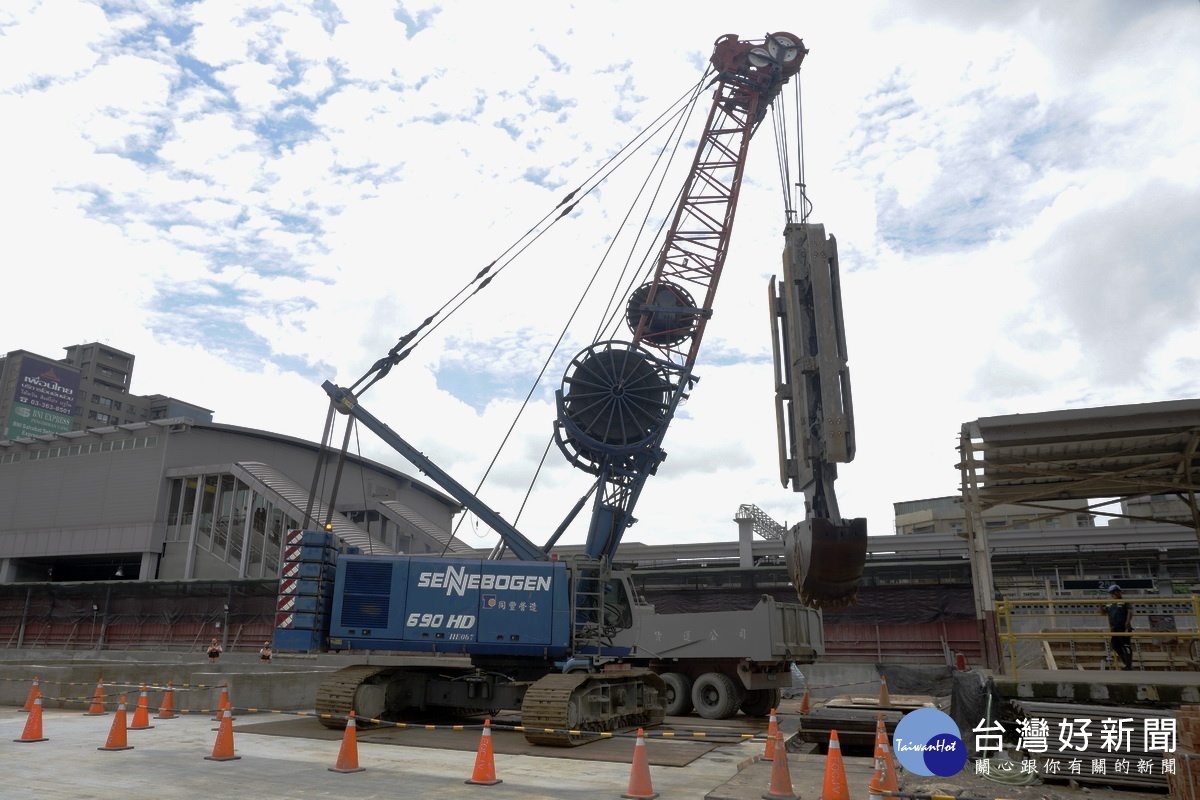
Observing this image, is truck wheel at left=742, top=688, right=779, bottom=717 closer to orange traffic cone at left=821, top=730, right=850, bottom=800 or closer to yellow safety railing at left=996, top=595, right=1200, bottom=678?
yellow safety railing at left=996, top=595, right=1200, bottom=678

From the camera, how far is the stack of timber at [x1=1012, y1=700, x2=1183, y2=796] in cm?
838

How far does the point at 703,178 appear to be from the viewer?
27.8m

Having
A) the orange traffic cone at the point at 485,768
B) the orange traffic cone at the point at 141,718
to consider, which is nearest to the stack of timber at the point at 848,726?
the orange traffic cone at the point at 485,768

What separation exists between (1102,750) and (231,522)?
153 feet

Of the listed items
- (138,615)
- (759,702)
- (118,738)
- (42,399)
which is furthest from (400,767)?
(42,399)

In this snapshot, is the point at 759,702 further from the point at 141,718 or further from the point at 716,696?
the point at 141,718

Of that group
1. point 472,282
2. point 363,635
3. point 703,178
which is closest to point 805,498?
point 363,635

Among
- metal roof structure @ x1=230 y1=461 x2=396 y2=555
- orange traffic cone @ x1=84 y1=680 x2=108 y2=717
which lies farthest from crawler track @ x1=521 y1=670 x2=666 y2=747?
metal roof structure @ x1=230 y1=461 x2=396 y2=555

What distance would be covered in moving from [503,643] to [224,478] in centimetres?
3985

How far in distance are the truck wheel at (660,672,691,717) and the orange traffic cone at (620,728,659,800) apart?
9346mm

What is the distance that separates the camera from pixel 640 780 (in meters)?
9.26

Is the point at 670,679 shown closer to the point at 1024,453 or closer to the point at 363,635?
the point at 363,635

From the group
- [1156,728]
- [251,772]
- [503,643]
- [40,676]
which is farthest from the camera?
[40,676]

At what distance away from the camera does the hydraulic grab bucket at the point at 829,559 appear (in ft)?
29.2
